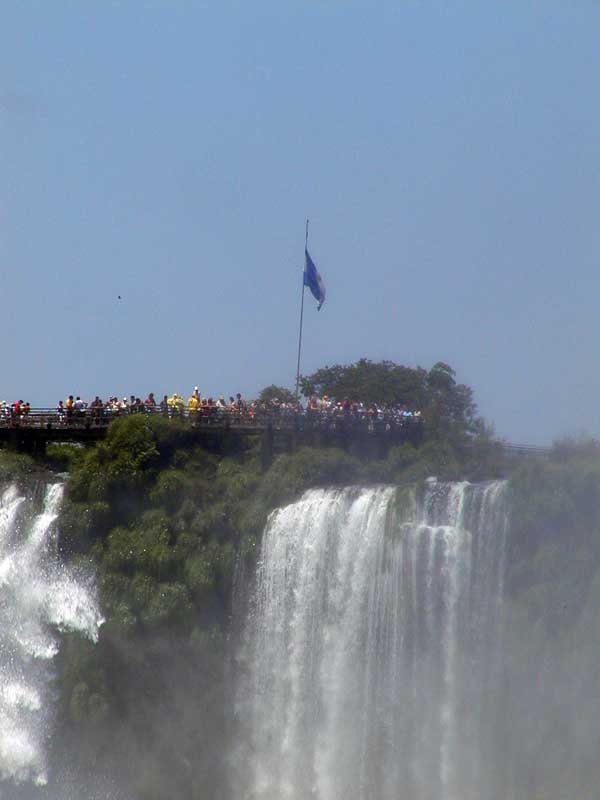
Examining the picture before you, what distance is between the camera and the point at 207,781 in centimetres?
3500

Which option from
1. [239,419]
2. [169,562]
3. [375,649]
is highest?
[239,419]

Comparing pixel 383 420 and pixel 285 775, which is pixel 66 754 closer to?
pixel 285 775

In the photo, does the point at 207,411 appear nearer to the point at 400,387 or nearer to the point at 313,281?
the point at 313,281

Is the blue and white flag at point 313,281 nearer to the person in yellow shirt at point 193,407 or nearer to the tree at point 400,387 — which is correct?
the person in yellow shirt at point 193,407

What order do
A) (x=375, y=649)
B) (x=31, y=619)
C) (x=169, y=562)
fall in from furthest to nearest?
(x=31, y=619)
(x=169, y=562)
(x=375, y=649)

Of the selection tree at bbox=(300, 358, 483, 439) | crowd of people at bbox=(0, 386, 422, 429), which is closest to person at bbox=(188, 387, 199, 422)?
crowd of people at bbox=(0, 386, 422, 429)

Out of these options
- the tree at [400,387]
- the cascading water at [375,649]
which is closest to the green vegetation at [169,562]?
the cascading water at [375,649]

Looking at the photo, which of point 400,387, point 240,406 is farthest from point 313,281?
point 400,387

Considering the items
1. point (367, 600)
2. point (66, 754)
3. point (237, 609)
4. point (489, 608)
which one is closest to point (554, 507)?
point (489, 608)

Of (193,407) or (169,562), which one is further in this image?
(193,407)

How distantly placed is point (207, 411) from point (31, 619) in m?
6.86

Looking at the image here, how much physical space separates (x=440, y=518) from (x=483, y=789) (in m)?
5.52

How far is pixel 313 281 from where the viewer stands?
135ft

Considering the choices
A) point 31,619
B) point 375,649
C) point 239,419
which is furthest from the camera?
point 239,419
